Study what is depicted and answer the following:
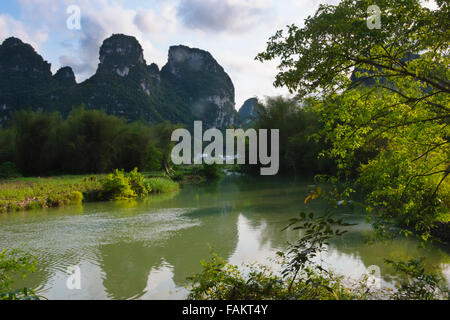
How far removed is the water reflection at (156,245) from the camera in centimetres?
580

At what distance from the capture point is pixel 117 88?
78625 mm

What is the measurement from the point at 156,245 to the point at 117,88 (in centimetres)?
7690

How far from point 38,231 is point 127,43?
97.2 m

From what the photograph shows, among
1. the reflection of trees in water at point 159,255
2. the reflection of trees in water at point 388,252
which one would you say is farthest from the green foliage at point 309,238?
the reflection of trees in water at point 388,252

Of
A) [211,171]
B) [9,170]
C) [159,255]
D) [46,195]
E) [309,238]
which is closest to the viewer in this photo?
[309,238]

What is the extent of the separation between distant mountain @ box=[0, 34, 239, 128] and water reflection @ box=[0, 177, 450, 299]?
56711mm

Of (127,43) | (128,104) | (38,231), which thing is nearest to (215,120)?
(127,43)

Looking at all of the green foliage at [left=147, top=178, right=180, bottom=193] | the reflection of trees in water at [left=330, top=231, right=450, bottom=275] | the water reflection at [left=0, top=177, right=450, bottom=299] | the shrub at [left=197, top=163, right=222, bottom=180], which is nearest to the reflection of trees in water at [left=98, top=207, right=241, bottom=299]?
the water reflection at [left=0, top=177, right=450, bottom=299]

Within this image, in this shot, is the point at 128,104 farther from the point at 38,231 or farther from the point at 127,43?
the point at 38,231

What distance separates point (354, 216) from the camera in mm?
10938

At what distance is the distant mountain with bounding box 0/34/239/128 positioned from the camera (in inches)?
2862

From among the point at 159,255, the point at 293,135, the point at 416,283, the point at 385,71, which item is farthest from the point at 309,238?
the point at 293,135

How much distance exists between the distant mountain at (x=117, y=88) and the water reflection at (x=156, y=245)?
186 ft

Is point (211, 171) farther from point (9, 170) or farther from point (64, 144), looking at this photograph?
point (9, 170)
